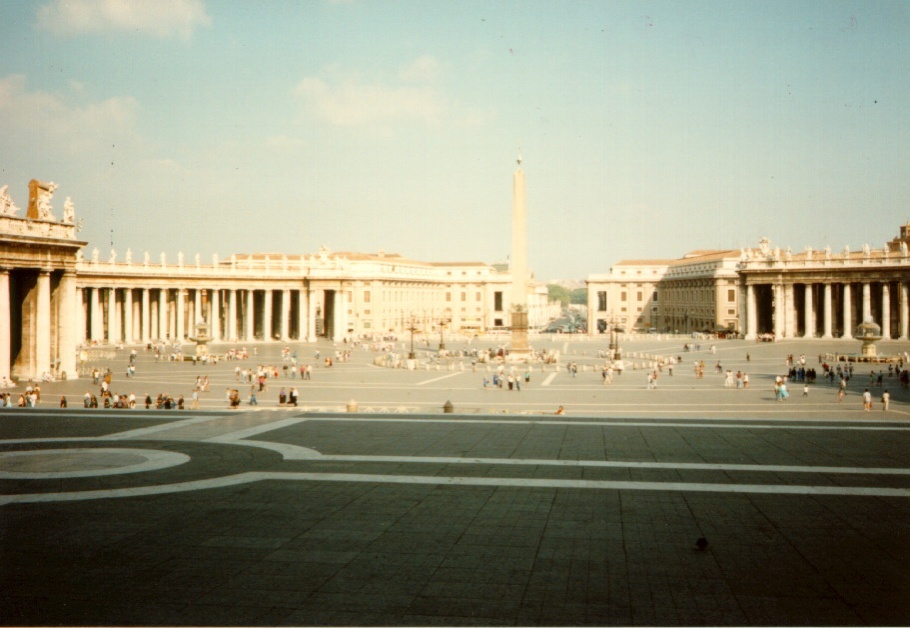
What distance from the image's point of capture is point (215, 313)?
97.5 meters

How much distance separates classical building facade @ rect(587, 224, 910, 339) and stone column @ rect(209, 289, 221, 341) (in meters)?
46.7

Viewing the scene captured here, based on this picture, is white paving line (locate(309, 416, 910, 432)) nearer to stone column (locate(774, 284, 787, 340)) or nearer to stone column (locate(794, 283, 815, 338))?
stone column (locate(774, 284, 787, 340))

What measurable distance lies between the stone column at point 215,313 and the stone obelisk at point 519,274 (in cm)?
4390

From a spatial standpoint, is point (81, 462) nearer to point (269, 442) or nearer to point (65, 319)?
point (269, 442)

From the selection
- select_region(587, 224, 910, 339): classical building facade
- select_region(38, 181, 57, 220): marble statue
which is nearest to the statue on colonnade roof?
select_region(38, 181, 57, 220): marble statue

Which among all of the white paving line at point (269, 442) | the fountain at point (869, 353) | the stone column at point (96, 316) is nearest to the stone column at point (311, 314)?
the stone column at point (96, 316)

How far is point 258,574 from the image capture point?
1002 cm

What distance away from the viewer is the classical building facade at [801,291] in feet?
280

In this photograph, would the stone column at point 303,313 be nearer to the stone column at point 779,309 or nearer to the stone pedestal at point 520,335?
the stone pedestal at point 520,335

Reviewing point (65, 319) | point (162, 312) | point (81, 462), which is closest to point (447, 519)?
point (81, 462)

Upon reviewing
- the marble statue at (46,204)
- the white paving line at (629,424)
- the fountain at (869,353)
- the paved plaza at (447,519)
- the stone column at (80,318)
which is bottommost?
the paved plaza at (447,519)

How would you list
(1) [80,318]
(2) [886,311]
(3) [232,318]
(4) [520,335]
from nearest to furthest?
(4) [520,335] → (1) [80,318] → (2) [886,311] → (3) [232,318]

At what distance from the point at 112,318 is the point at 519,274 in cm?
4477

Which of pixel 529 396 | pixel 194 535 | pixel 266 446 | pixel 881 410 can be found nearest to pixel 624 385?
pixel 529 396
